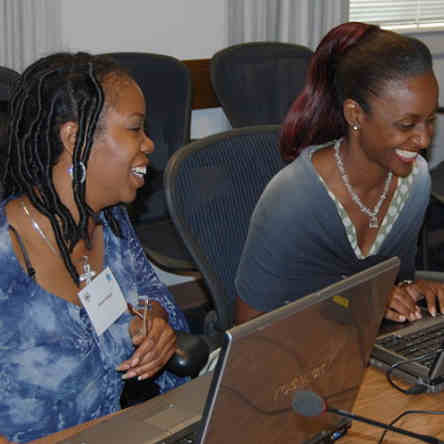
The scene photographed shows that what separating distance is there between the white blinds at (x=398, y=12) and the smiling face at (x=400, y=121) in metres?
2.57

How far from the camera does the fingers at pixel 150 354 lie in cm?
156

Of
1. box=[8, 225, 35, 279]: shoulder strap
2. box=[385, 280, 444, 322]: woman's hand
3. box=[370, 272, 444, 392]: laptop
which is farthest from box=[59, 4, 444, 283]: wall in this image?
box=[370, 272, 444, 392]: laptop

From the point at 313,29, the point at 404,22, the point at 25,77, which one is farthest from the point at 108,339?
Result: the point at 404,22

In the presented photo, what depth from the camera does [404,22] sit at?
4.34 meters

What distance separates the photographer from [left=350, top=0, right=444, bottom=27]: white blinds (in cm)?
419

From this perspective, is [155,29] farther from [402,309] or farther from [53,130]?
[402,309]

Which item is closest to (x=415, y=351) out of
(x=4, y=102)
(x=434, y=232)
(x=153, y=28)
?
(x=4, y=102)

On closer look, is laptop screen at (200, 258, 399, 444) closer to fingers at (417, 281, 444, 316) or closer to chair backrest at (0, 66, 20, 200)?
fingers at (417, 281, 444, 316)

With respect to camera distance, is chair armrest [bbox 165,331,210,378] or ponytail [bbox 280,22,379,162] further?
ponytail [bbox 280,22,379,162]

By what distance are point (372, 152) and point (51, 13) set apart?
1735 mm

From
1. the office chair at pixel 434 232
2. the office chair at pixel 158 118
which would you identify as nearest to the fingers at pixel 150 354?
the office chair at pixel 158 118

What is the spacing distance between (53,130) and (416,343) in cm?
80

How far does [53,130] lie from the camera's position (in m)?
1.54

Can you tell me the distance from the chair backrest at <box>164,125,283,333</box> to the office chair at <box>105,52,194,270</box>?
1.02 meters
